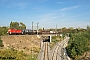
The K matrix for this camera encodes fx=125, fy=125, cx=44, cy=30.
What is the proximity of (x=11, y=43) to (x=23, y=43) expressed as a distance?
13.2 feet

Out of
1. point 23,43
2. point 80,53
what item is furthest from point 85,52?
point 23,43

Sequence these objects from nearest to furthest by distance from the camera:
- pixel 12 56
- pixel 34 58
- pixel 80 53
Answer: pixel 12 56, pixel 34 58, pixel 80 53

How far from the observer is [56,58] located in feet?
114

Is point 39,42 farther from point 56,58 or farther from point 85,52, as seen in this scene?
point 85,52

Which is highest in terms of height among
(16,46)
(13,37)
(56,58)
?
(13,37)

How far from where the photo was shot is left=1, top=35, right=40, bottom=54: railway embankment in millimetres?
42206

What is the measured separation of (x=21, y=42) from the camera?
43531 mm

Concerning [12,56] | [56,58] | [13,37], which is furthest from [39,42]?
[12,56]

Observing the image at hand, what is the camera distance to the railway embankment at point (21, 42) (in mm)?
42206

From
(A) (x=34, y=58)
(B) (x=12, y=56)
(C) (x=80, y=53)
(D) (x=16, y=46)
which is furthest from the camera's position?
(D) (x=16, y=46)

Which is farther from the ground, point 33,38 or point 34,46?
point 33,38

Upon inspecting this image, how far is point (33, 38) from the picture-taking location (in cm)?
4550

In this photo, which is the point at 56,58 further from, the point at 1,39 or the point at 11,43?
the point at 1,39

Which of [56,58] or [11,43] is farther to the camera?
[11,43]
